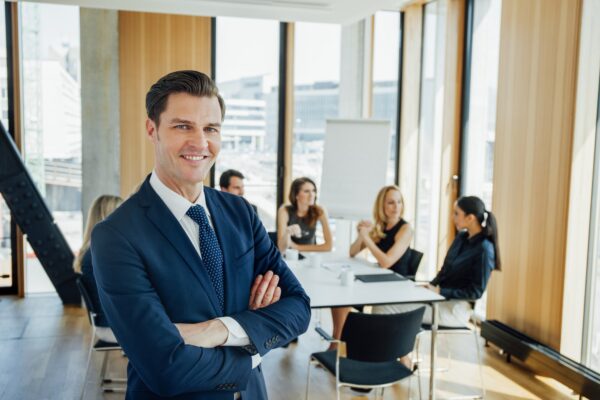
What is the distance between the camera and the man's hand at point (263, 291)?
5.61ft

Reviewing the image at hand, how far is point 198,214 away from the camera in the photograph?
156 cm

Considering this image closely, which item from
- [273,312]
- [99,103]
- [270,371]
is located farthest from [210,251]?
[99,103]

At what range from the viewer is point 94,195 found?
6922 mm

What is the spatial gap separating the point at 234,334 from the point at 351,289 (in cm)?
248

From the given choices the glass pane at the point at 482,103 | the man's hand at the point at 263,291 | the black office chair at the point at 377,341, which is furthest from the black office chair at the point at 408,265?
the man's hand at the point at 263,291

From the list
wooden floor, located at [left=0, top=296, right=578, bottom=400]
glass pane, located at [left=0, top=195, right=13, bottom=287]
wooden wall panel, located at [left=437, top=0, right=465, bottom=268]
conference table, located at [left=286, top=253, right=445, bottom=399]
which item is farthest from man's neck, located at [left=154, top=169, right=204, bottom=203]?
glass pane, located at [left=0, top=195, right=13, bottom=287]

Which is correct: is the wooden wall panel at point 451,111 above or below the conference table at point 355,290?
above

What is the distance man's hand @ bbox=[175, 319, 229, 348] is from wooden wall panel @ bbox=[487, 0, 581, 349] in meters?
3.78

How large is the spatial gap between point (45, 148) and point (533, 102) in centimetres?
544

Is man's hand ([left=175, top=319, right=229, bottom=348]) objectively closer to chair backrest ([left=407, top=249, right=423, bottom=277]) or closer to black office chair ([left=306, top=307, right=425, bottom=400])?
black office chair ([left=306, top=307, right=425, bottom=400])

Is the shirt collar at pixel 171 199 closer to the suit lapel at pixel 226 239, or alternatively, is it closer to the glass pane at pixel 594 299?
the suit lapel at pixel 226 239

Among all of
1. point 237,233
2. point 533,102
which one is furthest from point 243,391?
point 533,102

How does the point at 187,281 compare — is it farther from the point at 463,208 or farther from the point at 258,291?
the point at 463,208

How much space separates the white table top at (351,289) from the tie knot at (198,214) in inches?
80.6
